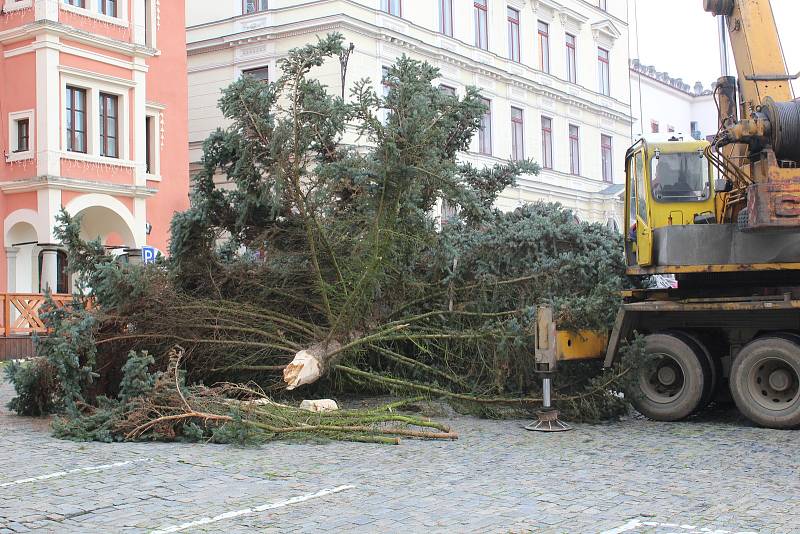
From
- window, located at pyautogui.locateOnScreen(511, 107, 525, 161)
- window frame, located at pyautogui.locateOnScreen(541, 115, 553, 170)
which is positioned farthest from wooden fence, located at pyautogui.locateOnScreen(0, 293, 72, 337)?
window frame, located at pyautogui.locateOnScreen(541, 115, 553, 170)

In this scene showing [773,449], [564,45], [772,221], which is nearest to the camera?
[773,449]

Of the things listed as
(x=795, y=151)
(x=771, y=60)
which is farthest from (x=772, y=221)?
(x=771, y=60)

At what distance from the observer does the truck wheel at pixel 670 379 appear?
433 inches

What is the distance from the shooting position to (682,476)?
7977 millimetres

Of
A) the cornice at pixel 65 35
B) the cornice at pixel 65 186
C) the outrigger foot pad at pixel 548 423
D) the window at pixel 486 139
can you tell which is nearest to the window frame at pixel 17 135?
the cornice at pixel 65 186

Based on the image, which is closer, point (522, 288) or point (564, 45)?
point (522, 288)

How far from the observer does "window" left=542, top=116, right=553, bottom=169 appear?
41.4m

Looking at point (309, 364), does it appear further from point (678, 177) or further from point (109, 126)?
point (109, 126)

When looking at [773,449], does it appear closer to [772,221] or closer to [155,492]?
[772,221]

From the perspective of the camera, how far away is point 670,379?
1127cm

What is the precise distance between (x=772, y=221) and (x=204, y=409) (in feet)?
20.2

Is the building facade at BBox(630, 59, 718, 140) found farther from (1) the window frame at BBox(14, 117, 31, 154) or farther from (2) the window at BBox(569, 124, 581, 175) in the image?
(1) the window frame at BBox(14, 117, 31, 154)

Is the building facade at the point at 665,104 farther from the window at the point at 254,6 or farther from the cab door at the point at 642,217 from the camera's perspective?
the cab door at the point at 642,217

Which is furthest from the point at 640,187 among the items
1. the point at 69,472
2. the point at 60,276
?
the point at 60,276
